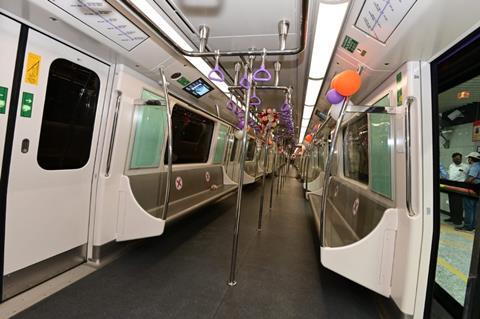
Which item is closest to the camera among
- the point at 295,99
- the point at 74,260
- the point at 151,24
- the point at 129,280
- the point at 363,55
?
the point at 151,24

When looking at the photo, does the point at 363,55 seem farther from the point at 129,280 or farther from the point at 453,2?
the point at 129,280

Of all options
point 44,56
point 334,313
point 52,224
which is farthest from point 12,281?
point 334,313

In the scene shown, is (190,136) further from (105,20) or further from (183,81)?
(105,20)

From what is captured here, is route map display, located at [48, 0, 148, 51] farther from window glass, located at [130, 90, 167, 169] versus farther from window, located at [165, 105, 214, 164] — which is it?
window, located at [165, 105, 214, 164]

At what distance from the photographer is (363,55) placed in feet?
6.68

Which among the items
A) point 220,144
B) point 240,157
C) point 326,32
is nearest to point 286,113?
point 220,144

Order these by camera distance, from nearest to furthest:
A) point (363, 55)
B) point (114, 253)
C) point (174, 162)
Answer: point (363, 55), point (114, 253), point (174, 162)

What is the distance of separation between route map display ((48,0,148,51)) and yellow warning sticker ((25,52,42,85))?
1.77 ft

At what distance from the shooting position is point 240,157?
97.3 inches

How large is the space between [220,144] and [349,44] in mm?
4533

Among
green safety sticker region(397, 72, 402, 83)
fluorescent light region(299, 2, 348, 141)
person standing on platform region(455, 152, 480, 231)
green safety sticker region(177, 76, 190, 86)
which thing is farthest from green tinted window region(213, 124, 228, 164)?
person standing on platform region(455, 152, 480, 231)

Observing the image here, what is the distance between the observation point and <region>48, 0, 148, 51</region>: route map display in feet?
5.10

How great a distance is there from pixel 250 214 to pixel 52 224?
385 cm

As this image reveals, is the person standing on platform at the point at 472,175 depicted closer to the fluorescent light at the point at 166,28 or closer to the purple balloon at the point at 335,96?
the purple balloon at the point at 335,96
